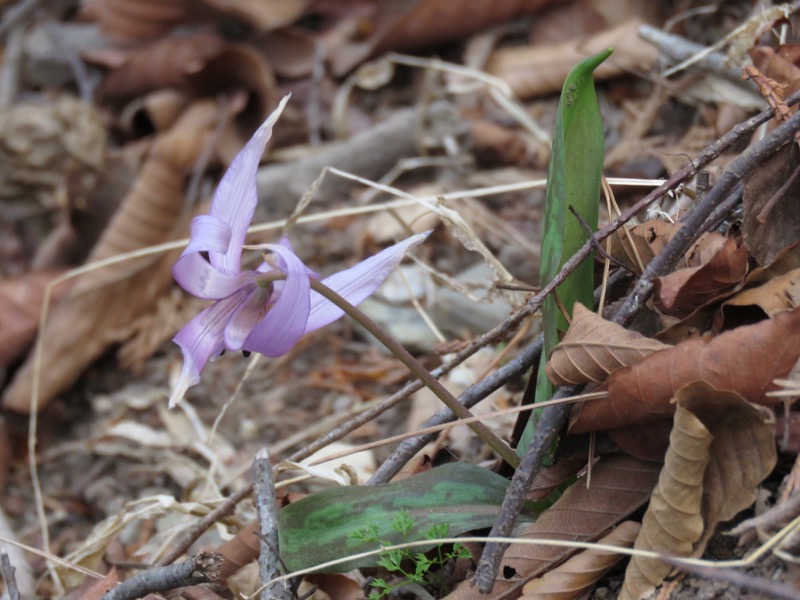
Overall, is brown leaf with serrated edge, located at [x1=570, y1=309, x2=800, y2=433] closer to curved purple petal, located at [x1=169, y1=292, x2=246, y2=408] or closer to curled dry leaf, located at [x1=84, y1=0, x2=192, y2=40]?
curved purple petal, located at [x1=169, y1=292, x2=246, y2=408]

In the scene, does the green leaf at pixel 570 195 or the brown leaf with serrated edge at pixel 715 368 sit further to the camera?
the green leaf at pixel 570 195

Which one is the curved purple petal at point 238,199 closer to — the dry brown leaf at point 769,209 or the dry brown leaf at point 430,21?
the dry brown leaf at point 769,209

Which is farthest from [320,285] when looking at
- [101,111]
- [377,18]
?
[101,111]

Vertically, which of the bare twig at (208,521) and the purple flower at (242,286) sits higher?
the purple flower at (242,286)

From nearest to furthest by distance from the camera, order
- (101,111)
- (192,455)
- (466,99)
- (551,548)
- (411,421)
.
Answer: (551,548) → (411,421) → (192,455) → (466,99) → (101,111)

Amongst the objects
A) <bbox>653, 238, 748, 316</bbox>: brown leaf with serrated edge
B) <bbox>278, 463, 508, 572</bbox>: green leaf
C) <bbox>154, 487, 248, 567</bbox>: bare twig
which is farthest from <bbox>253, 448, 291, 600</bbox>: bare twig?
<bbox>653, 238, 748, 316</bbox>: brown leaf with serrated edge

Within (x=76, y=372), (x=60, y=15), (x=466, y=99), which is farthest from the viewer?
(x=60, y=15)

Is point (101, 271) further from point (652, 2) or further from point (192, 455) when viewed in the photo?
point (652, 2)

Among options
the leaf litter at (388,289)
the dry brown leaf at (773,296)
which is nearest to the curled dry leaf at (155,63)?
the leaf litter at (388,289)
